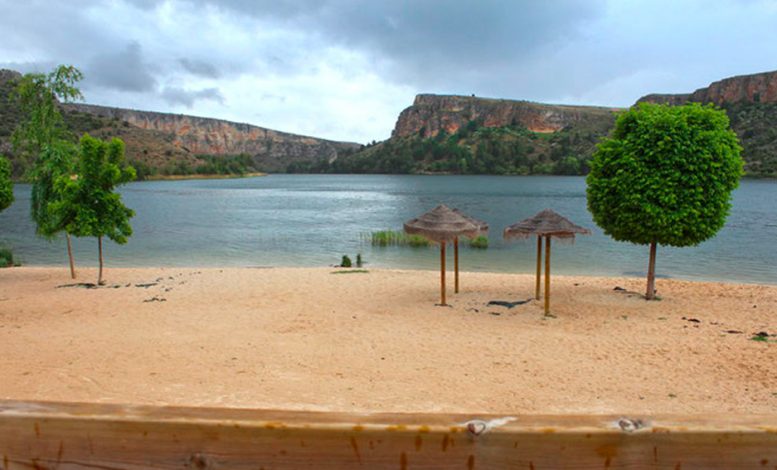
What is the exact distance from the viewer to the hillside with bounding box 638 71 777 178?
10619 cm

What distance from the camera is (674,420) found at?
1546mm

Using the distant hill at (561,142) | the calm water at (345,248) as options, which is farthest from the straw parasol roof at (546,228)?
the distant hill at (561,142)

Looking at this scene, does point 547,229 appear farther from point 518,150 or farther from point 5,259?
point 518,150

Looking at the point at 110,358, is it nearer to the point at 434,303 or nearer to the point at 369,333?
the point at 369,333

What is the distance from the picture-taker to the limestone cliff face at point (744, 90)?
462ft

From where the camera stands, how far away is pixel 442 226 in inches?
521

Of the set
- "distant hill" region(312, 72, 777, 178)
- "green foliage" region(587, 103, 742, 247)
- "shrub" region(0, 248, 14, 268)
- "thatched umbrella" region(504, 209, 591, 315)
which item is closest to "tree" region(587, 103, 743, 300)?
"green foliage" region(587, 103, 742, 247)

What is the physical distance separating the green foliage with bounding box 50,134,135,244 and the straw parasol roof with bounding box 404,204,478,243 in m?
9.20

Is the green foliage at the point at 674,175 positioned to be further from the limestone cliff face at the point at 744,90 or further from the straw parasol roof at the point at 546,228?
the limestone cliff face at the point at 744,90

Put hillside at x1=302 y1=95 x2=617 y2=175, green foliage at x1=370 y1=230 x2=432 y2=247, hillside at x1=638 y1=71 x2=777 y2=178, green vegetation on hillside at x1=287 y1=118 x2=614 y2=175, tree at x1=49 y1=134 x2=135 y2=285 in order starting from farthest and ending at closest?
1. hillside at x1=302 y1=95 x2=617 y2=175
2. green vegetation on hillside at x1=287 y1=118 x2=614 y2=175
3. hillside at x1=638 y1=71 x2=777 y2=178
4. green foliage at x1=370 y1=230 x2=432 y2=247
5. tree at x1=49 y1=134 x2=135 y2=285

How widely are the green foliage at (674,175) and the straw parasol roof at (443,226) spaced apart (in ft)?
12.2

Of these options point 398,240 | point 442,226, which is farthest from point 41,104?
point 398,240

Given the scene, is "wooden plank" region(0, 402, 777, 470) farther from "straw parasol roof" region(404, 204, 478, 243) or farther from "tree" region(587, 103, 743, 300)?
"tree" region(587, 103, 743, 300)

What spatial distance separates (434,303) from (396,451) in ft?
42.7
